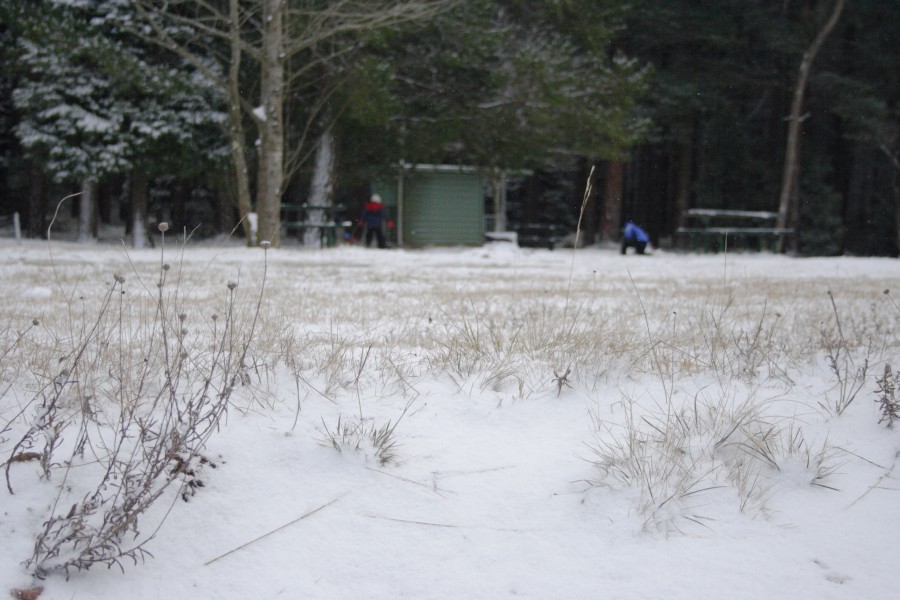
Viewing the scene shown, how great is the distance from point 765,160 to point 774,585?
103ft

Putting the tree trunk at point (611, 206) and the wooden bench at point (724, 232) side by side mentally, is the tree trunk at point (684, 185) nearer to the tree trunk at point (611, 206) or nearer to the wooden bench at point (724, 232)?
the wooden bench at point (724, 232)

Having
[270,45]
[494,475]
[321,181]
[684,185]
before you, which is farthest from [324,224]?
[494,475]

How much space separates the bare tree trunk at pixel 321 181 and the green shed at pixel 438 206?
464 centimetres

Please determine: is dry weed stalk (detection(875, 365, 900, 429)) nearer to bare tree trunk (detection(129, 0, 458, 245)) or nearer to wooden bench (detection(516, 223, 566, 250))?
bare tree trunk (detection(129, 0, 458, 245))

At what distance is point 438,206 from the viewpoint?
83.1 ft

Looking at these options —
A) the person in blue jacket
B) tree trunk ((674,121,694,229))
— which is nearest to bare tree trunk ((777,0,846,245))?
tree trunk ((674,121,694,229))

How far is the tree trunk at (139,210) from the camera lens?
69.6ft

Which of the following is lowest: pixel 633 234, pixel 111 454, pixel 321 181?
pixel 111 454

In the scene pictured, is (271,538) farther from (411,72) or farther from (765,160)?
(765,160)

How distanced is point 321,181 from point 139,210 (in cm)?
596

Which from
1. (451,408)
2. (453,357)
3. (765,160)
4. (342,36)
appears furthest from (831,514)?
(765,160)

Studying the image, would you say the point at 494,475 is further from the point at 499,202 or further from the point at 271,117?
the point at 499,202

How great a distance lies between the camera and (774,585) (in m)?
1.91

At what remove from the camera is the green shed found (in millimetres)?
25141
